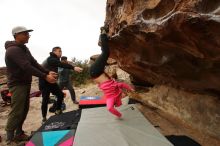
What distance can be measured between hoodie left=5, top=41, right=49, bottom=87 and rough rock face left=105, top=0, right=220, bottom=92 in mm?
1686

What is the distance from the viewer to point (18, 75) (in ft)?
19.2

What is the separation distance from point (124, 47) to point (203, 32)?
8.65 feet

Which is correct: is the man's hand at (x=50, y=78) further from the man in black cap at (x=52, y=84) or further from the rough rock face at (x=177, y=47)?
the rough rock face at (x=177, y=47)

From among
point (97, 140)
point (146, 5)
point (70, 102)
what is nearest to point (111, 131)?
point (97, 140)

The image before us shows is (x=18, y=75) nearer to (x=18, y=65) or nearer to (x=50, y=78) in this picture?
(x=18, y=65)

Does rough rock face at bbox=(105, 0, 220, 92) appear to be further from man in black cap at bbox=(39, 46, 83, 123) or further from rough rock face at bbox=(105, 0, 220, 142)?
man in black cap at bbox=(39, 46, 83, 123)

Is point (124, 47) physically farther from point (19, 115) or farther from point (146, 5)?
point (19, 115)

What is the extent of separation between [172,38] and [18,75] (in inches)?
133

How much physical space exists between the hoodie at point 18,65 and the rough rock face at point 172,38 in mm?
1686

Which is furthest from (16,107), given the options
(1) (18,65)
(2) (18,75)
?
(1) (18,65)

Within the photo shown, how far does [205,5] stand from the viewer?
9.78 ft

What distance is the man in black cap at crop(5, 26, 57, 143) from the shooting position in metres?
5.67

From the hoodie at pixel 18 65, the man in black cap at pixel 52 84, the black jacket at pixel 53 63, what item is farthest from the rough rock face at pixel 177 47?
the hoodie at pixel 18 65

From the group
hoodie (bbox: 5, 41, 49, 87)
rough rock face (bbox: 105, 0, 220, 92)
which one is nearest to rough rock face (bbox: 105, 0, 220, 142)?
rough rock face (bbox: 105, 0, 220, 92)
